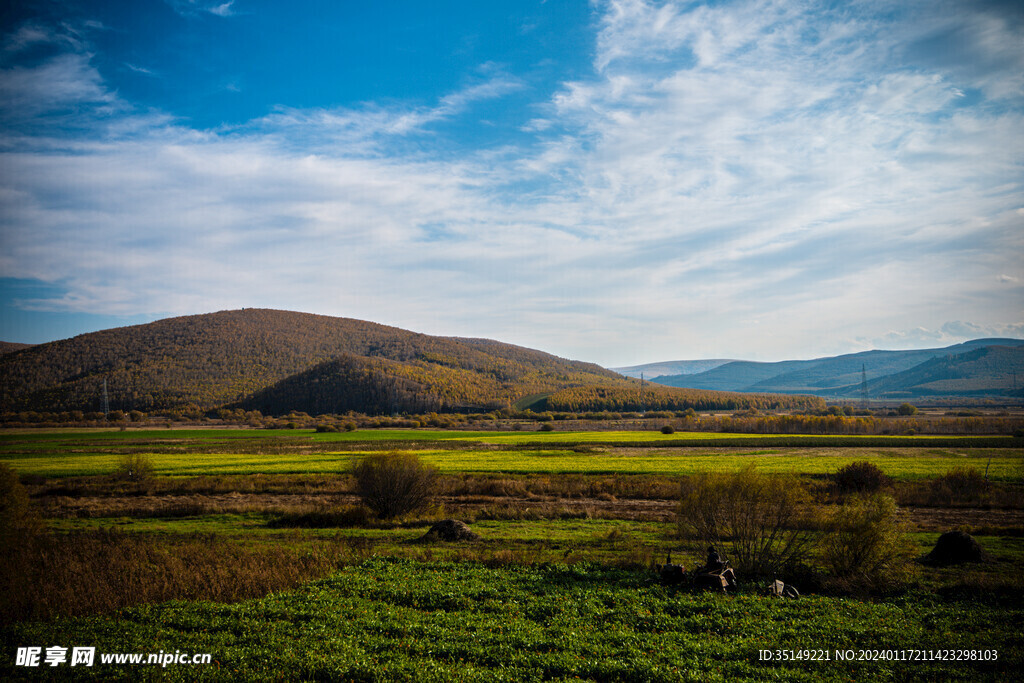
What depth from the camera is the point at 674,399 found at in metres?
190

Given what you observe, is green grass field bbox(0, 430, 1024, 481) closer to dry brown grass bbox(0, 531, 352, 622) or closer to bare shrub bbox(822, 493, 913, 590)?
dry brown grass bbox(0, 531, 352, 622)

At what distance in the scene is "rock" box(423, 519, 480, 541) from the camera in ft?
70.8

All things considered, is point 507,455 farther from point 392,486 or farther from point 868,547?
point 868,547

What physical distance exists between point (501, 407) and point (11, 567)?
160420 mm

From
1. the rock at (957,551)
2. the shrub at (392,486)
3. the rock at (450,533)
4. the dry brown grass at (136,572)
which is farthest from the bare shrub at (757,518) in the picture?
the shrub at (392,486)

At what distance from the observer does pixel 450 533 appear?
21.8 metres

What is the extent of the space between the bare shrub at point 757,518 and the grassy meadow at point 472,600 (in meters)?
0.74

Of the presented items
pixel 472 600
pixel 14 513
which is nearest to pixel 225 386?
pixel 14 513

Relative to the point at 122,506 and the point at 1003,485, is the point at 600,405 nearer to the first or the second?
Answer: the point at 1003,485

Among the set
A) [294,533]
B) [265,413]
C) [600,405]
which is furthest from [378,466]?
[600,405]

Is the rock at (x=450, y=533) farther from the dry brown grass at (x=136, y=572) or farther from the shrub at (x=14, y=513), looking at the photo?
the shrub at (x=14, y=513)

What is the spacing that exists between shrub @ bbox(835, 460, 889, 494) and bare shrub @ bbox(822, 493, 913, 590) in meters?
21.8

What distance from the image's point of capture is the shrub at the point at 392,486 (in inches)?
1090

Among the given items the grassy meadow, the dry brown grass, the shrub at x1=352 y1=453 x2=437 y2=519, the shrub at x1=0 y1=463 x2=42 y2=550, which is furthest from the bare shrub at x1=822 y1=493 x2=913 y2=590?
the shrub at x1=0 y1=463 x2=42 y2=550
